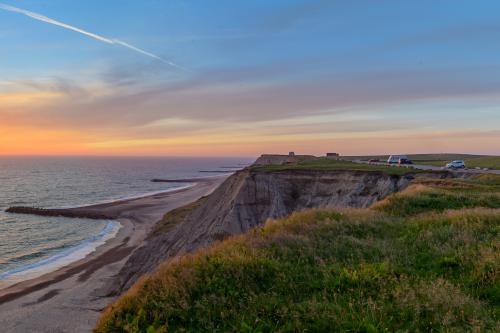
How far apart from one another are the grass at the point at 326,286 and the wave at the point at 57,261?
28756 millimetres

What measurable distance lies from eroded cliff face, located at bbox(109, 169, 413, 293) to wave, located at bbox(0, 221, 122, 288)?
742cm

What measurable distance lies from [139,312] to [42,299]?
24410 millimetres

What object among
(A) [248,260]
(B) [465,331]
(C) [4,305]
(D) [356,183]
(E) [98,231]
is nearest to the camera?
(B) [465,331]

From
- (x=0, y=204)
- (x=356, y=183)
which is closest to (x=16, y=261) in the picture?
(x=356, y=183)

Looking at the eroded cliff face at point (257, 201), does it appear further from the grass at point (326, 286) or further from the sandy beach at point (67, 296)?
the grass at point (326, 286)

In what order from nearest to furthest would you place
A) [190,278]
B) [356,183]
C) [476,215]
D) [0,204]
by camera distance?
1. [190,278]
2. [476,215]
3. [356,183]
4. [0,204]

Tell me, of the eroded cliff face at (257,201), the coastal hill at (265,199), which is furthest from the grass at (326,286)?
the coastal hill at (265,199)

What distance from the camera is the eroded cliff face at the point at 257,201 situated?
110 feet

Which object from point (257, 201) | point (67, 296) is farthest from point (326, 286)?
point (257, 201)

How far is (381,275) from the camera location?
8742 millimetres

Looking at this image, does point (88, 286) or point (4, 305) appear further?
point (88, 286)

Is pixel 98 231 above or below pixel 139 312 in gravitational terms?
below

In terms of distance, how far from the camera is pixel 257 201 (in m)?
40.9

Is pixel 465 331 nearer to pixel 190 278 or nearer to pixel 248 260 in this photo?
pixel 248 260
